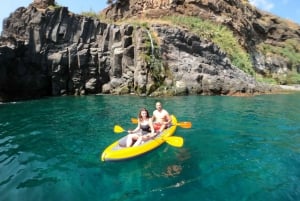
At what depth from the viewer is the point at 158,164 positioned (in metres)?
8.90

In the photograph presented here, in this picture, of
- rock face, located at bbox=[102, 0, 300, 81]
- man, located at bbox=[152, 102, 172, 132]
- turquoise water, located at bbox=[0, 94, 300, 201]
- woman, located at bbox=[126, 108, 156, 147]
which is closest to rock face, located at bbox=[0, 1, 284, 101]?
rock face, located at bbox=[102, 0, 300, 81]

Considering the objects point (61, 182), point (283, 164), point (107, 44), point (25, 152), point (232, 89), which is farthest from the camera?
point (107, 44)

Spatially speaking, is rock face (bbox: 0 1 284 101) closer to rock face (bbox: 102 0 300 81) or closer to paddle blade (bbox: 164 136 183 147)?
rock face (bbox: 102 0 300 81)

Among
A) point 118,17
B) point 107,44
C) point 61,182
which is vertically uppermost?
point 118,17

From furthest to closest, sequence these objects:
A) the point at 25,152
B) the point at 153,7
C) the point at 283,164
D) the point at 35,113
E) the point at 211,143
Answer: the point at 153,7
the point at 35,113
the point at 211,143
the point at 25,152
the point at 283,164

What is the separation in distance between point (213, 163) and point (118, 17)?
36.2m

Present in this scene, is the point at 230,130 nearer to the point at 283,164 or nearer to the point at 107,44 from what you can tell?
the point at 283,164

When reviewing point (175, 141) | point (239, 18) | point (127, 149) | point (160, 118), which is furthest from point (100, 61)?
point (239, 18)

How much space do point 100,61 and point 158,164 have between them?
2315cm

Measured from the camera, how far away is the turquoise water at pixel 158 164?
23.4 ft

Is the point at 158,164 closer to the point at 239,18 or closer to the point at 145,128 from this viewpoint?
the point at 145,128

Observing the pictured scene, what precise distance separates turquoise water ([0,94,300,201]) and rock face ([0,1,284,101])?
1240cm

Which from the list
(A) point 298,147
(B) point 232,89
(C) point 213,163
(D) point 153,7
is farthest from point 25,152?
(D) point 153,7

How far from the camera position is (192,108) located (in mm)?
19375
